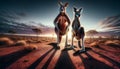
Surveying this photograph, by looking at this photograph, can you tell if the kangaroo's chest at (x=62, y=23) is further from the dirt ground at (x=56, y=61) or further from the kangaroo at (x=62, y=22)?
the dirt ground at (x=56, y=61)

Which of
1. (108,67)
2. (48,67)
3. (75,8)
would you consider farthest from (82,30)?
(48,67)

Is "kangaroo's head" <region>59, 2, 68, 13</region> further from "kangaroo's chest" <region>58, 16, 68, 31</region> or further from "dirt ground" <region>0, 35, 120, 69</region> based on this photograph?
"dirt ground" <region>0, 35, 120, 69</region>

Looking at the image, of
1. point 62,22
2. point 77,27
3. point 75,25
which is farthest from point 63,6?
point 77,27

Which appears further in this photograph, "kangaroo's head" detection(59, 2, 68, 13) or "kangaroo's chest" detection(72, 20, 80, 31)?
"kangaroo's head" detection(59, 2, 68, 13)

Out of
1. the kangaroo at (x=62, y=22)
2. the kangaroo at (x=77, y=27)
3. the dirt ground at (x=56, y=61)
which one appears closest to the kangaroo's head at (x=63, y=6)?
the kangaroo at (x=62, y=22)

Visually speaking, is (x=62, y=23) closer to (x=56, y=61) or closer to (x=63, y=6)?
(x=63, y=6)

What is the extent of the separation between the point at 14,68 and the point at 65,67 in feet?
7.81

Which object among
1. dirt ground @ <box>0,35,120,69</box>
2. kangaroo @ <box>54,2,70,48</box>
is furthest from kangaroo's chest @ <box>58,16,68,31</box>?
dirt ground @ <box>0,35,120,69</box>

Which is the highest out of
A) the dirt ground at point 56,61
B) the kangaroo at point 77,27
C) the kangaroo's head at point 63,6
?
the kangaroo's head at point 63,6

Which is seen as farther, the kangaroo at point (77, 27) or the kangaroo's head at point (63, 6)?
the kangaroo's head at point (63, 6)

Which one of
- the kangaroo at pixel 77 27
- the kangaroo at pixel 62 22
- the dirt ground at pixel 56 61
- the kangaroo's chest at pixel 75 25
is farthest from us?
the kangaroo at pixel 62 22

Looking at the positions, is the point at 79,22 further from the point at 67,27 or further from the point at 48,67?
the point at 48,67

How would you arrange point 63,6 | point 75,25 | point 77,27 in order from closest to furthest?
point 77,27 → point 75,25 → point 63,6

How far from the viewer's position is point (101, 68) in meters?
5.72
